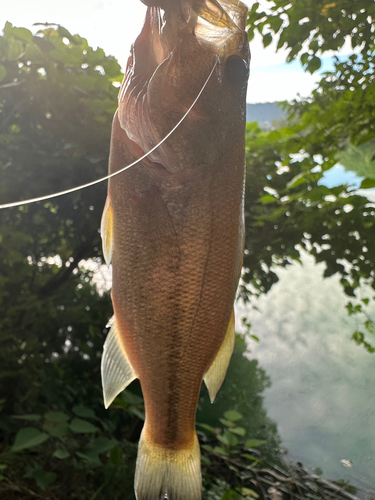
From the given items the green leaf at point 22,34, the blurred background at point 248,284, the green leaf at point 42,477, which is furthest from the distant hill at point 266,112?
the green leaf at point 42,477

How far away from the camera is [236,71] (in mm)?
263

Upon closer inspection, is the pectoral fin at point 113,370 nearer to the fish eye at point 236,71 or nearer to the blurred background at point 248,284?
the fish eye at point 236,71

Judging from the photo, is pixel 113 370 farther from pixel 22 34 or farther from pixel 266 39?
pixel 266 39

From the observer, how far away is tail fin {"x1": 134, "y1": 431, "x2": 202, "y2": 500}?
31cm

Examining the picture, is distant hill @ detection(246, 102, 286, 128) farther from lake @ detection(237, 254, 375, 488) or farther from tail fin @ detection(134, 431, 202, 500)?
tail fin @ detection(134, 431, 202, 500)

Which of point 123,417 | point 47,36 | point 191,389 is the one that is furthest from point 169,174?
point 123,417

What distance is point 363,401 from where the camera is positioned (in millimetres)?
1357

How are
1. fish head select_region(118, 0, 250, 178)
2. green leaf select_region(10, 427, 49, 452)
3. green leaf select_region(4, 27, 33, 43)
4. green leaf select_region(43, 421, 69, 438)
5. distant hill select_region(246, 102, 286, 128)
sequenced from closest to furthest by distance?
fish head select_region(118, 0, 250, 178), green leaf select_region(4, 27, 33, 43), green leaf select_region(10, 427, 49, 452), green leaf select_region(43, 421, 69, 438), distant hill select_region(246, 102, 286, 128)

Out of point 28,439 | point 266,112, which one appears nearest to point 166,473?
point 28,439

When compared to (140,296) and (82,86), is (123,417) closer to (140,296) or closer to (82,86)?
(82,86)

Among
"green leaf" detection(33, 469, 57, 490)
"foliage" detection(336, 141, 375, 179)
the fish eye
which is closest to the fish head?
the fish eye

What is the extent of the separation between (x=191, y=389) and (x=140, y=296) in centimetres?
8

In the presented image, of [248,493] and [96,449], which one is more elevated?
[96,449]

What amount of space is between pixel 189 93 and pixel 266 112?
0.84 meters
